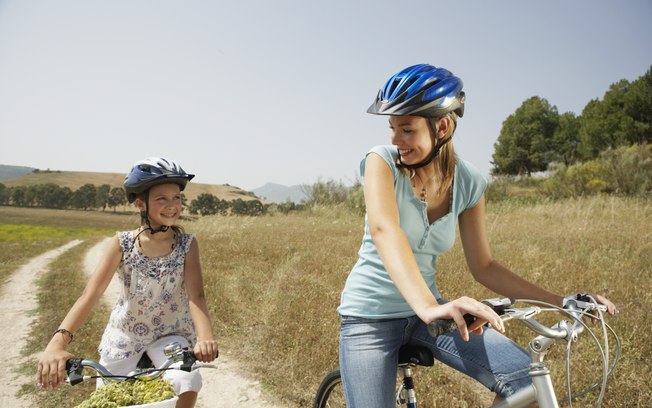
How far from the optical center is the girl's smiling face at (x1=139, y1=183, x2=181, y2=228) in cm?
310

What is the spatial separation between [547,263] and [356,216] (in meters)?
12.8

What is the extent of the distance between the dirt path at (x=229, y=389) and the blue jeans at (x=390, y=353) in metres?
2.59

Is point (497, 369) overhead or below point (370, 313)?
below

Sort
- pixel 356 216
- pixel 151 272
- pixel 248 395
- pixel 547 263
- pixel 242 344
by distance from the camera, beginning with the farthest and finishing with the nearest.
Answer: pixel 356 216, pixel 547 263, pixel 242 344, pixel 248 395, pixel 151 272

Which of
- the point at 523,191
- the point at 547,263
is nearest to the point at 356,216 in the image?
the point at 523,191

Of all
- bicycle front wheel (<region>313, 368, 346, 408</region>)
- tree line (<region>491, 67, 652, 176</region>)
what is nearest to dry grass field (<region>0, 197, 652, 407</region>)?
bicycle front wheel (<region>313, 368, 346, 408</region>)

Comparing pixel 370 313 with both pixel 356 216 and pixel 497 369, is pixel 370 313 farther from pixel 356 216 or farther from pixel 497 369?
pixel 356 216

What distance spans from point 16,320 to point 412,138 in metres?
8.78

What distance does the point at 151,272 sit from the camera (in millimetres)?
3070

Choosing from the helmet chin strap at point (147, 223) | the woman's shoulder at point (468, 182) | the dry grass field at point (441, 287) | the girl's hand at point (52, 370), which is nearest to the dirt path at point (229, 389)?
the dry grass field at point (441, 287)

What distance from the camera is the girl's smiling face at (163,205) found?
10.2 ft

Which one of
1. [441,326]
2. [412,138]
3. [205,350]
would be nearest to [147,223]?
[205,350]

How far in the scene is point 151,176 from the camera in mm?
3010

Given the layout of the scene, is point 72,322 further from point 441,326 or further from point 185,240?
point 441,326
